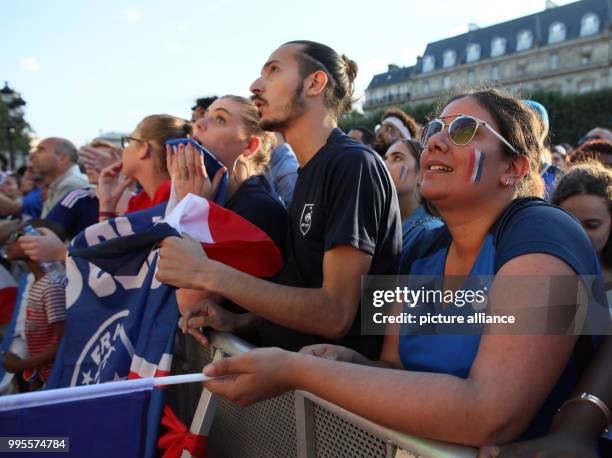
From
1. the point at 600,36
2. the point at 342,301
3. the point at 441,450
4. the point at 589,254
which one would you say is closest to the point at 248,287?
the point at 342,301

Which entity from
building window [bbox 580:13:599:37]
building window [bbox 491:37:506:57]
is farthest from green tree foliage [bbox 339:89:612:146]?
building window [bbox 491:37:506:57]

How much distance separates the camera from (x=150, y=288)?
8.41ft

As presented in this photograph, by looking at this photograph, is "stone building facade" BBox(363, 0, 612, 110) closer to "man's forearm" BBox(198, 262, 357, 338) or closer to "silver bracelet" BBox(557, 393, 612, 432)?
"man's forearm" BBox(198, 262, 357, 338)

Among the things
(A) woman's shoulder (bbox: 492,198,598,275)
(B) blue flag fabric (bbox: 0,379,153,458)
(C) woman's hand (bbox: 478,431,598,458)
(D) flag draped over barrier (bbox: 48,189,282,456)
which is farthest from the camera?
(D) flag draped over barrier (bbox: 48,189,282,456)

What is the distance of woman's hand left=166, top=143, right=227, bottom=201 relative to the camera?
7.86 ft

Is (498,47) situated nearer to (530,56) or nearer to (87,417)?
(530,56)

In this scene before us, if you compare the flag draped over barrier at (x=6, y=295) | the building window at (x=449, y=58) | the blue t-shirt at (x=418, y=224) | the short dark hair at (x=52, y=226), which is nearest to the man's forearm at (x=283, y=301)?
the blue t-shirt at (x=418, y=224)

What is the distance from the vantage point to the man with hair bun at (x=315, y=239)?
6.04 ft

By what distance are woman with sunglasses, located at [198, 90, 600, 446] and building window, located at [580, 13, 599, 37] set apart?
208ft

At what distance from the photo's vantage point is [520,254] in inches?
48.0

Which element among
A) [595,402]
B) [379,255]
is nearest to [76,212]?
[379,255]

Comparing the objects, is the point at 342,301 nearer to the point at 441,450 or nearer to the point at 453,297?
the point at 453,297

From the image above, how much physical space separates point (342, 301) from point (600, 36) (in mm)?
62227

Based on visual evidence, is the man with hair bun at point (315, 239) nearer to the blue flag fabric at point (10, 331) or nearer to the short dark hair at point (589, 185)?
the short dark hair at point (589, 185)
